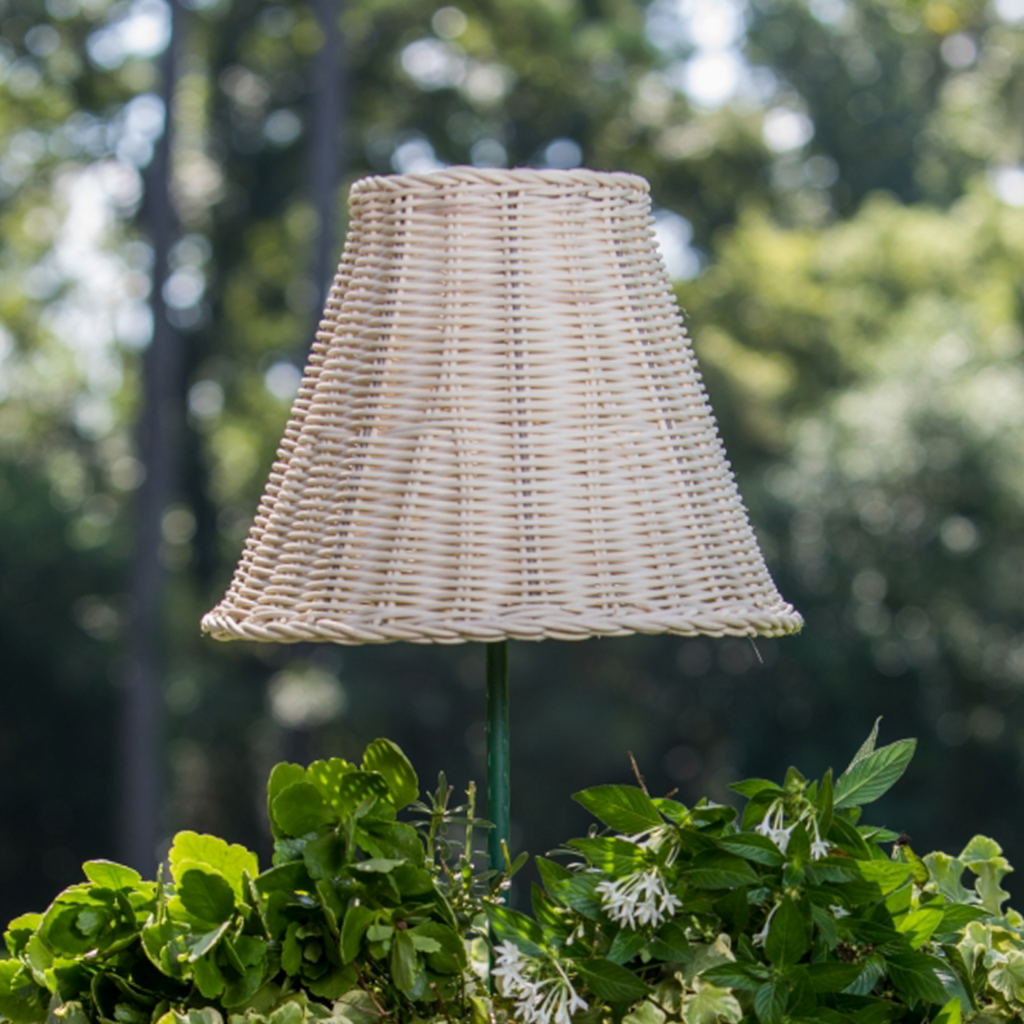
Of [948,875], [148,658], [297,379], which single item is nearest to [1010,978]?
[948,875]

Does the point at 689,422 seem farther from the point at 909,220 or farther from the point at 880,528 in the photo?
the point at 909,220

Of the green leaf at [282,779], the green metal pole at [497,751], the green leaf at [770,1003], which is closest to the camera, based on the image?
the green leaf at [770,1003]

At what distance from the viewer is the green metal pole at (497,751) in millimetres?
1106

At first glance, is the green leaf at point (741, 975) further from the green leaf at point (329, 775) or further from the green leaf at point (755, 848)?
the green leaf at point (329, 775)

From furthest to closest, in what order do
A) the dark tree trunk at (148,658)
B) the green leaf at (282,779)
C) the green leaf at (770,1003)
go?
the dark tree trunk at (148,658) < the green leaf at (282,779) < the green leaf at (770,1003)

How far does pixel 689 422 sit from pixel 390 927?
428 mm

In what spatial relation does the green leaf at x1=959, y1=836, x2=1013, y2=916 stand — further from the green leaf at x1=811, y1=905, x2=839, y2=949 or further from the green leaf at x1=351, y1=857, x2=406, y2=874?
the green leaf at x1=351, y1=857, x2=406, y2=874

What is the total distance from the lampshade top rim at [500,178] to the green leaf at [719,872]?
0.50 metres

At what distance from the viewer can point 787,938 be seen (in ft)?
3.01

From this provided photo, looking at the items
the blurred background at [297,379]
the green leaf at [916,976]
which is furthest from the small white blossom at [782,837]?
the blurred background at [297,379]

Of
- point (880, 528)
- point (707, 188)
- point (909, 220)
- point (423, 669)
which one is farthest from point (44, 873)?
point (909, 220)

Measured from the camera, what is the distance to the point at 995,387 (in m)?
8.80

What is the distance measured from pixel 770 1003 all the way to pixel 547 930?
165 millimetres

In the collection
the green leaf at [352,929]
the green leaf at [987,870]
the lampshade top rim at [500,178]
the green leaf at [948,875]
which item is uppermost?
the lampshade top rim at [500,178]
